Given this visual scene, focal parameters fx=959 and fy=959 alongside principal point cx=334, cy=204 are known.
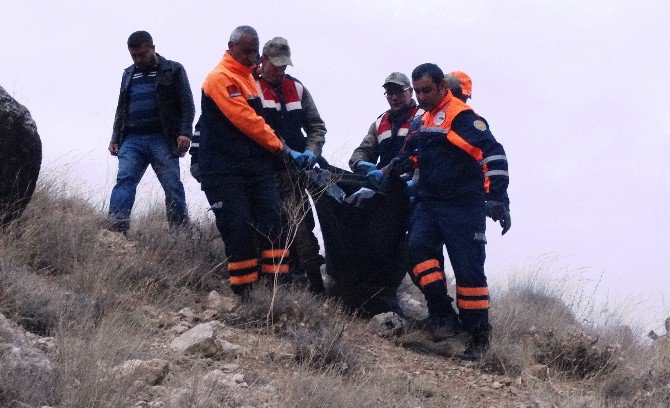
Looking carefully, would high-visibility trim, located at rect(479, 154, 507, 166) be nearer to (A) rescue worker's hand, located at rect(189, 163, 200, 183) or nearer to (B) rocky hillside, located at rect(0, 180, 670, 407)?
(B) rocky hillside, located at rect(0, 180, 670, 407)

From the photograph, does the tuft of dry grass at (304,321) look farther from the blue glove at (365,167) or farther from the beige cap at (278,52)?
the beige cap at (278,52)

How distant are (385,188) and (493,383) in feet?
5.29

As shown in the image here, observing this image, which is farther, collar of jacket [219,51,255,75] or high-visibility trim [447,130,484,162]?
collar of jacket [219,51,255,75]

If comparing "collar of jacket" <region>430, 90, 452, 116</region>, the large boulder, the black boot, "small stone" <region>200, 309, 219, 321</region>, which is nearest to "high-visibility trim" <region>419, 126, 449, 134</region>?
"collar of jacket" <region>430, 90, 452, 116</region>

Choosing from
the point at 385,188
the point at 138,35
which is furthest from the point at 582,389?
the point at 138,35

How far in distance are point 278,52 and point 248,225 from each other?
1.34 meters

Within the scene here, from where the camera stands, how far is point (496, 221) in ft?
21.2

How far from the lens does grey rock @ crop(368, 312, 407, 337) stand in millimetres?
6805

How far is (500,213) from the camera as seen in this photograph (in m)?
6.38

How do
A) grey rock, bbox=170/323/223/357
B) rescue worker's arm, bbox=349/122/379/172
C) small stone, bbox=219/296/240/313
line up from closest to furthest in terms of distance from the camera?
grey rock, bbox=170/323/223/357
small stone, bbox=219/296/240/313
rescue worker's arm, bbox=349/122/379/172

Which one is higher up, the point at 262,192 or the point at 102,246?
the point at 262,192

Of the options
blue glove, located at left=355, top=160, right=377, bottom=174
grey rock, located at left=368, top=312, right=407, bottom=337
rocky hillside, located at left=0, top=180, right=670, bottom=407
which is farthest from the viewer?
blue glove, located at left=355, top=160, right=377, bottom=174

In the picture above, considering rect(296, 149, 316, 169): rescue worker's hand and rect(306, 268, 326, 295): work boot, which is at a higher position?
rect(296, 149, 316, 169): rescue worker's hand

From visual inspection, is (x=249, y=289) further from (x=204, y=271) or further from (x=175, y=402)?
(x=175, y=402)
